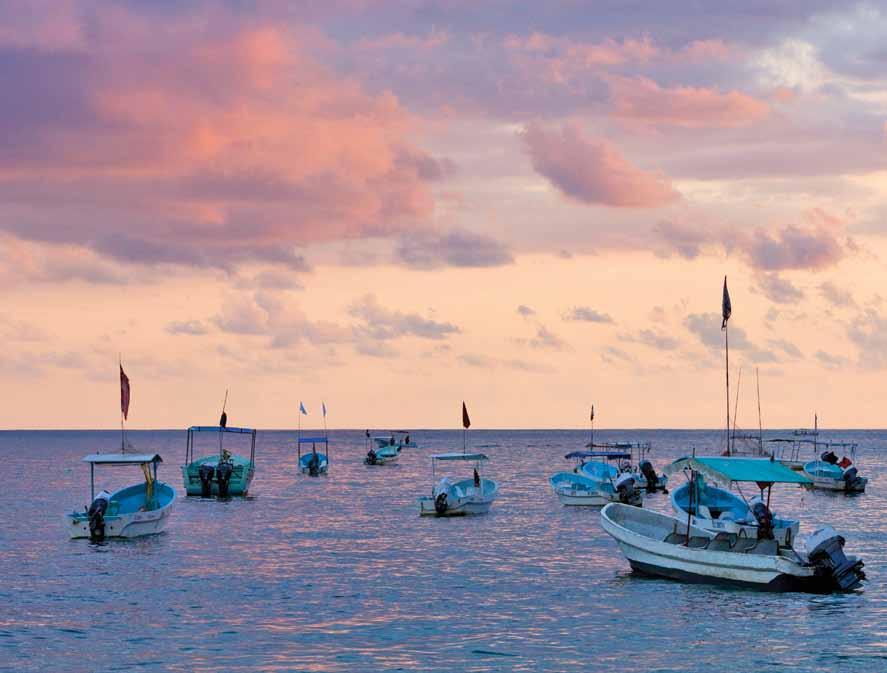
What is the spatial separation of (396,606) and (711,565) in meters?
10.4

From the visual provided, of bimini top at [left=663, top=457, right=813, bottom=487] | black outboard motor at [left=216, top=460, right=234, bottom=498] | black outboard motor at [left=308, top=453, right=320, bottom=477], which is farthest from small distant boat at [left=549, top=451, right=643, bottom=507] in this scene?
black outboard motor at [left=308, top=453, right=320, bottom=477]

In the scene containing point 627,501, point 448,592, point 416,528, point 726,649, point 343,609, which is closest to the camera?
point 726,649

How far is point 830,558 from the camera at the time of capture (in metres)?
36.2

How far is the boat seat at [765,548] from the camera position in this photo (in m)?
38.0

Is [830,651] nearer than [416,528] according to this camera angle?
Yes

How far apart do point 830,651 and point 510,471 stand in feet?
355

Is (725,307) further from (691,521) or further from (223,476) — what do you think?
(223,476)

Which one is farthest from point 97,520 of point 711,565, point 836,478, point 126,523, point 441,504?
point 836,478

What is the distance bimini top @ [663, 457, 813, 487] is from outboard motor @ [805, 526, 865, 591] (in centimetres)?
225

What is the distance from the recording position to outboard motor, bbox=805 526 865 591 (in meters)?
36.1

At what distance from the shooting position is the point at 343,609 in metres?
35.1

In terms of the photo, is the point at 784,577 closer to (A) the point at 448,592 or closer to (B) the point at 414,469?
(A) the point at 448,592

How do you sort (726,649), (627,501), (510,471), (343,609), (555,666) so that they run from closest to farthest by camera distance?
(555,666) → (726,649) → (343,609) → (627,501) → (510,471)

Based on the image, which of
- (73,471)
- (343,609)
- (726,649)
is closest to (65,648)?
(343,609)
